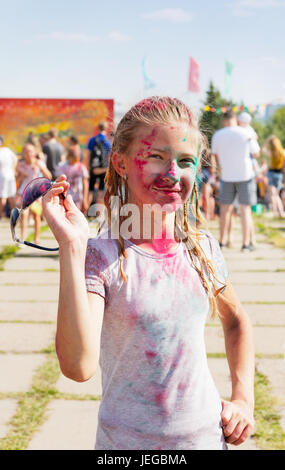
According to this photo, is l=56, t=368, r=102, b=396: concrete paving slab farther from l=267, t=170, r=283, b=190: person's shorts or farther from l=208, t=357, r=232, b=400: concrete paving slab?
l=267, t=170, r=283, b=190: person's shorts

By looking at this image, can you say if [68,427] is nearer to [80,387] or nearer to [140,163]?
[80,387]

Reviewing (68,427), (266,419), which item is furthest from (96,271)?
(266,419)

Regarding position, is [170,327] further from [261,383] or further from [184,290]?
[261,383]

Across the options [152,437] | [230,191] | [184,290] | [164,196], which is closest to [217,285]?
[184,290]

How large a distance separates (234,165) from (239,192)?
1.13 ft

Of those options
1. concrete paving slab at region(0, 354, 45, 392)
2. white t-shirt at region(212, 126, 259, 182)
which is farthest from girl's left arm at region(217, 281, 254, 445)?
white t-shirt at region(212, 126, 259, 182)

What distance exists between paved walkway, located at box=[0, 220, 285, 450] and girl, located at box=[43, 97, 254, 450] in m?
1.60

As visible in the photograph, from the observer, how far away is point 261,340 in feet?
13.9

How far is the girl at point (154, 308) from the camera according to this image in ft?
4.12

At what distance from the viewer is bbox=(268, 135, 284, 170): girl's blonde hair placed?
9994mm

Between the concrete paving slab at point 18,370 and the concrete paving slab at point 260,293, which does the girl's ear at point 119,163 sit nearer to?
the concrete paving slab at point 18,370

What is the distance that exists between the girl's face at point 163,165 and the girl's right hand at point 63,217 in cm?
18

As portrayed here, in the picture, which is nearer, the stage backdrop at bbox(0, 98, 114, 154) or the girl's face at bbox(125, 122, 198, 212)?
the girl's face at bbox(125, 122, 198, 212)

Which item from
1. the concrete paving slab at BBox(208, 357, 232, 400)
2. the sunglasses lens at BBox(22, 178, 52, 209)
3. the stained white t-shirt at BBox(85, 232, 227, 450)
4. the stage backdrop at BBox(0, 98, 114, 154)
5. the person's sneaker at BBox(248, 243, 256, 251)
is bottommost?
the concrete paving slab at BBox(208, 357, 232, 400)
